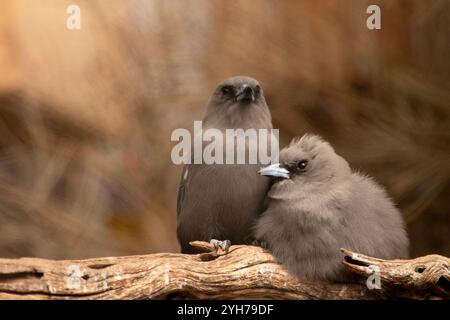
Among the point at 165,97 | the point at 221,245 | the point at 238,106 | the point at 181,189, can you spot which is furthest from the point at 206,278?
the point at 165,97

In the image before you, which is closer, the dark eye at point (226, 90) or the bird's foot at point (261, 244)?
the bird's foot at point (261, 244)

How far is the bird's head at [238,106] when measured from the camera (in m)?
2.37

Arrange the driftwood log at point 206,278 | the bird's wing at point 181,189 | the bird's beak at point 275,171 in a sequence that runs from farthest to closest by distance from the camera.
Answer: the bird's wing at point 181,189 < the bird's beak at point 275,171 < the driftwood log at point 206,278

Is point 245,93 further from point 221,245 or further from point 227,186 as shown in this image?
point 221,245

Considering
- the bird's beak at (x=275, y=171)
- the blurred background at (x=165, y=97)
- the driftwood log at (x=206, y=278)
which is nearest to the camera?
the driftwood log at (x=206, y=278)

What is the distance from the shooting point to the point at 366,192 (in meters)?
2.25

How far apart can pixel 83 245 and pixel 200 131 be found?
26.3 inches

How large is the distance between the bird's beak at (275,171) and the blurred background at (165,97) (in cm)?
44

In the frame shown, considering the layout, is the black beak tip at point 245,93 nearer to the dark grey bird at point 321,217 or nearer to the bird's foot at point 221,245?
the dark grey bird at point 321,217

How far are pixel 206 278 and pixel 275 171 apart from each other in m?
0.40

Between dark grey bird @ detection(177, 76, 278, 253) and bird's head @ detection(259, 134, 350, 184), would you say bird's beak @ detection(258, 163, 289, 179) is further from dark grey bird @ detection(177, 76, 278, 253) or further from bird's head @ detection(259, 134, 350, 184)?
dark grey bird @ detection(177, 76, 278, 253)

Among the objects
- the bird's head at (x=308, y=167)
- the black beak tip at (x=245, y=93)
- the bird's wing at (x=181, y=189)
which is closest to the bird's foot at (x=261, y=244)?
the bird's head at (x=308, y=167)

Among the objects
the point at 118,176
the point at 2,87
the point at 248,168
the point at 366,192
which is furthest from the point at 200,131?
the point at 2,87

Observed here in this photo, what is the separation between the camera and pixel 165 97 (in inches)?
107
